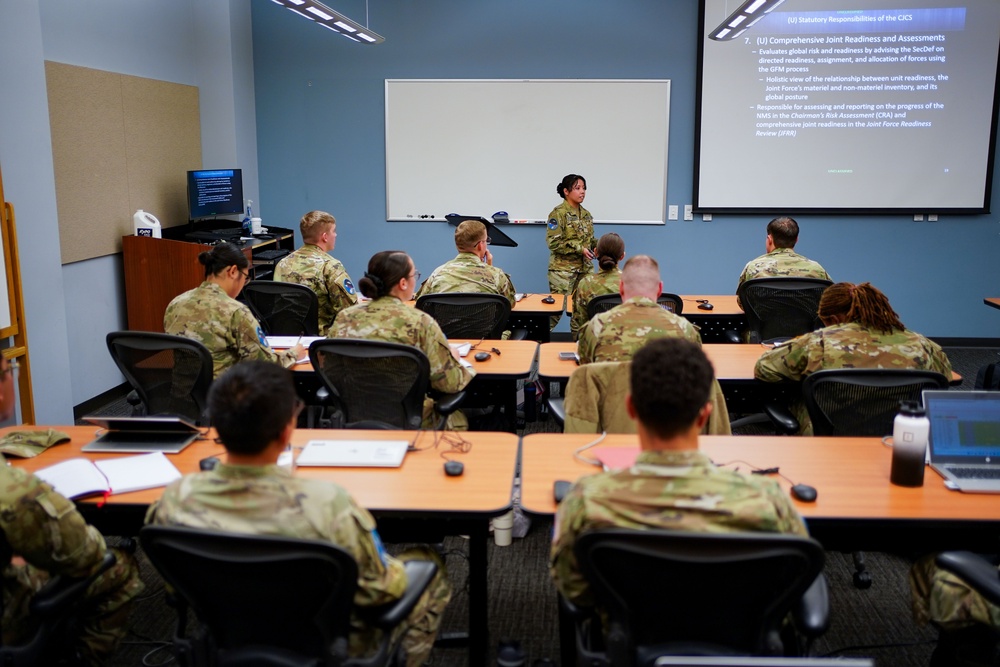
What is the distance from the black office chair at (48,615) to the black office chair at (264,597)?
0.34 m

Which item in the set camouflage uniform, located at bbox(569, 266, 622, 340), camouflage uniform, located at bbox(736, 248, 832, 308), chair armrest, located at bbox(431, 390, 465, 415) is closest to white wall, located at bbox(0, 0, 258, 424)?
chair armrest, located at bbox(431, 390, 465, 415)

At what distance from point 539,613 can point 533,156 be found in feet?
16.2

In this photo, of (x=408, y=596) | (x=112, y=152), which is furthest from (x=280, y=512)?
(x=112, y=152)

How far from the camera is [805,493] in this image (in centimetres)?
225

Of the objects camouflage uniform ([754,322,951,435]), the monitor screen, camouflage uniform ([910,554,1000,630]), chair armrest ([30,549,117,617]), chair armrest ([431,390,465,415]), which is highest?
the monitor screen

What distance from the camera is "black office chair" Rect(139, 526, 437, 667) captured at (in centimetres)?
167

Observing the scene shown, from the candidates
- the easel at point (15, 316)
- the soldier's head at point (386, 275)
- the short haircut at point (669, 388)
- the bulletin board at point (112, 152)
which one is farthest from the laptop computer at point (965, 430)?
the bulletin board at point (112, 152)

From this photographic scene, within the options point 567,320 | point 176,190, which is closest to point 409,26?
point 176,190

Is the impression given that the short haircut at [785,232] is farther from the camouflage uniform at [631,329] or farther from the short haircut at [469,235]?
the camouflage uniform at [631,329]

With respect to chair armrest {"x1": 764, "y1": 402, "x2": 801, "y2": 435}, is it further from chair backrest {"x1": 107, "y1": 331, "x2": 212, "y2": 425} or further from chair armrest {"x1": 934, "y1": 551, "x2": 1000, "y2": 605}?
chair backrest {"x1": 107, "y1": 331, "x2": 212, "y2": 425}

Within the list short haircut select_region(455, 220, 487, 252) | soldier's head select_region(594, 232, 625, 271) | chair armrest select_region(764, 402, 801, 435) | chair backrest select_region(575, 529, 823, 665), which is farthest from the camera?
short haircut select_region(455, 220, 487, 252)

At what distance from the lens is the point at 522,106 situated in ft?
23.7

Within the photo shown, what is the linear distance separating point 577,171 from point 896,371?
4.64m

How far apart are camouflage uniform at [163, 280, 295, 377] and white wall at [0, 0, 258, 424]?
1.30 meters
